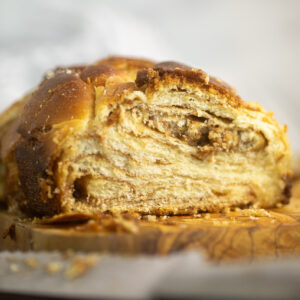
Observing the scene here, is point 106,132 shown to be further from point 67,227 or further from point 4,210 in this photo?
point 4,210

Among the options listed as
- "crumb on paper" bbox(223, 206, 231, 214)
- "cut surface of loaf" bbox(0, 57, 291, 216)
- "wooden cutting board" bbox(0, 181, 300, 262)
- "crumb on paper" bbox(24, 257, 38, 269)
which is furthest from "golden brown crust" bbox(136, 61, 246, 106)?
"crumb on paper" bbox(24, 257, 38, 269)

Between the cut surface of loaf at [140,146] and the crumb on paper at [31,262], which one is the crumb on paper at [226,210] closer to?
the cut surface of loaf at [140,146]

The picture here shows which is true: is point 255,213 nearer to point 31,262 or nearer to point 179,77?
point 179,77

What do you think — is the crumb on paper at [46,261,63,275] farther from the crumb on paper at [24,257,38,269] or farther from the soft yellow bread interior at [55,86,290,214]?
the soft yellow bread interior at [55,86,290,214]

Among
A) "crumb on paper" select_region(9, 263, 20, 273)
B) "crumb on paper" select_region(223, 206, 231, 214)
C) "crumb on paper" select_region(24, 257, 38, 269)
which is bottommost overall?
"crumb on paper" select_region(9, 263, 20, 273)

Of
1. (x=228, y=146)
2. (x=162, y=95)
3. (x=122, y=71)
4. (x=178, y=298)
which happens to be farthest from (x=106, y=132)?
(x=178, y=298)

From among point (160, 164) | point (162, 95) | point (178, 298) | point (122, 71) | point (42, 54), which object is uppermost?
point (42, 54)

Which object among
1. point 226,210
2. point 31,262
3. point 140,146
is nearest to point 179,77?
point 140,146
